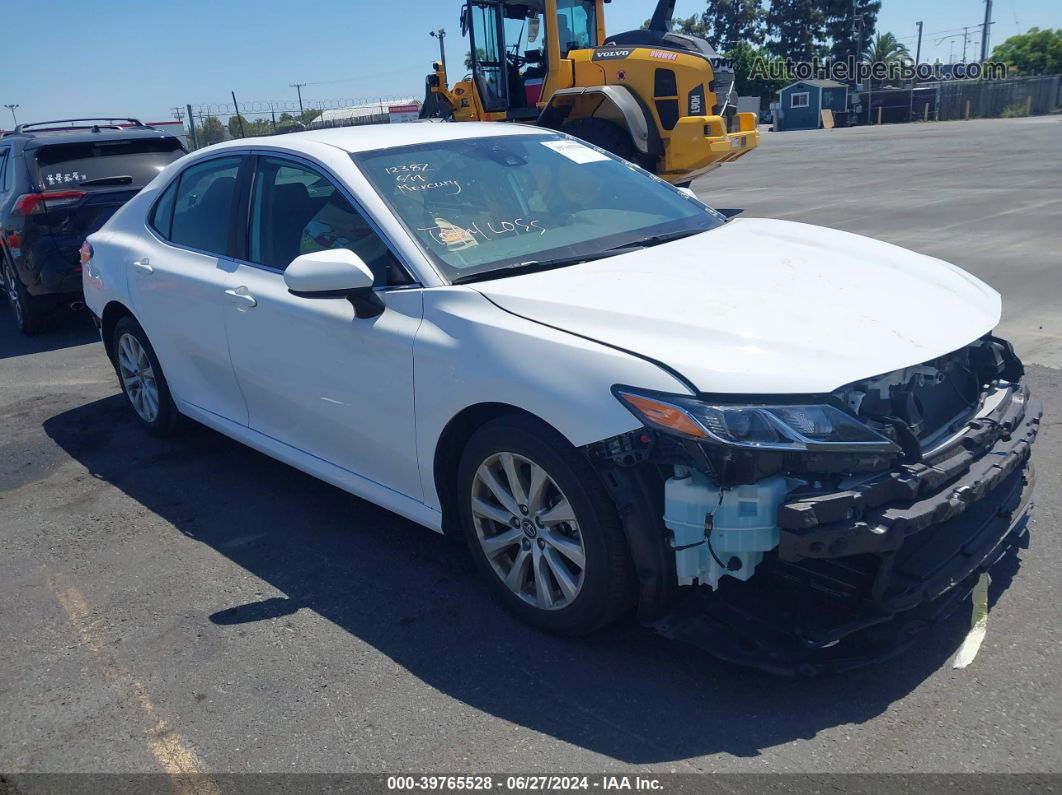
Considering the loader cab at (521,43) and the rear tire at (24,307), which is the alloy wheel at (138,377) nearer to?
the rear tire at (24,307)

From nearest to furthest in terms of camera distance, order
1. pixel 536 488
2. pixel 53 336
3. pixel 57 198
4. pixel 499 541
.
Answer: pixel 536 488
pixel 499 541
pixel 57 198
pixel 53 336

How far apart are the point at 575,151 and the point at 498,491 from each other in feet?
6.90

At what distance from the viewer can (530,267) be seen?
3.53m

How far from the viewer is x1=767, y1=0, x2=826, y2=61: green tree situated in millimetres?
81750

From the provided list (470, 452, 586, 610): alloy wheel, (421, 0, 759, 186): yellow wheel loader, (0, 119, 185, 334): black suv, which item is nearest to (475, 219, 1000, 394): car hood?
(470, 452, 586, 610): alloy wheel

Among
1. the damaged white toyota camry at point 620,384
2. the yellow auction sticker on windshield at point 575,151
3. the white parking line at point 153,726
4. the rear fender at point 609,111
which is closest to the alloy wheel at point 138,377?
the damaged white toyota camry at point 620,384

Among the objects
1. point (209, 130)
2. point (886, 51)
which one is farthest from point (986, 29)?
point (209, 130)

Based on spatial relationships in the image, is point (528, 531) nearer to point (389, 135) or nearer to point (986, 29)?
point (389, 135)

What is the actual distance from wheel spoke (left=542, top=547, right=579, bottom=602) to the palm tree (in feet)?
287

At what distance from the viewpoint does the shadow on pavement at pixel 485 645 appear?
2756 mm

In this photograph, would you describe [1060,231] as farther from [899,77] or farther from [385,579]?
[899,77]

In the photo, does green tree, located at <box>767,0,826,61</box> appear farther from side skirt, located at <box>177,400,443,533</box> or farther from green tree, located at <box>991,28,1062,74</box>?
side skirt, located at <box>177,400,443,533</box>

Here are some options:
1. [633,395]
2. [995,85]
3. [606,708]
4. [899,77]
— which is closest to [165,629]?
[606,708]

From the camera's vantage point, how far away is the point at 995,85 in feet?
182
